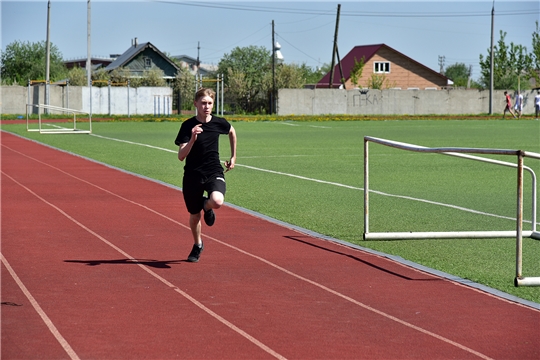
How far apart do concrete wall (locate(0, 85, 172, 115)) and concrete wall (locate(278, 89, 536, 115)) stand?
9823 mm

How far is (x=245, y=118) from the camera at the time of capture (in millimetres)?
58000

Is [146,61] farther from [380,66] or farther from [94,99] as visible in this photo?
[94,99]

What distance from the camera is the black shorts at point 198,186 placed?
891 centimetres

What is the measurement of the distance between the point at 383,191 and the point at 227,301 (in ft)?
31.0

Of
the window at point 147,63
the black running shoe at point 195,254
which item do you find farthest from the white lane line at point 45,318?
the window at point 147,63

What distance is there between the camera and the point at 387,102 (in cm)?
6994

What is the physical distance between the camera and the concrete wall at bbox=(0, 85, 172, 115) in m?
61.1

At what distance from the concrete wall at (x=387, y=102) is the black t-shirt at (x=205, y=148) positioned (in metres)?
57.8

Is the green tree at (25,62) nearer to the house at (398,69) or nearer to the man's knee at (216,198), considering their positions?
the house at (398,69)

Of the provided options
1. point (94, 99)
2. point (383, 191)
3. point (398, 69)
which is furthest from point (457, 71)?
point (383, 191)

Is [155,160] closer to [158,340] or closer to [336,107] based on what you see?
[158,340]

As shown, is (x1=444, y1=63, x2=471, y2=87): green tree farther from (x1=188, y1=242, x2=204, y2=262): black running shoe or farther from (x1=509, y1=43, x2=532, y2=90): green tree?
(x1=188, y1=242, x2=204, y2=262): black running shoe

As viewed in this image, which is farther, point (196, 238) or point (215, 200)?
point (196, 238)

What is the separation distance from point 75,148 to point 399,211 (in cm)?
1675
